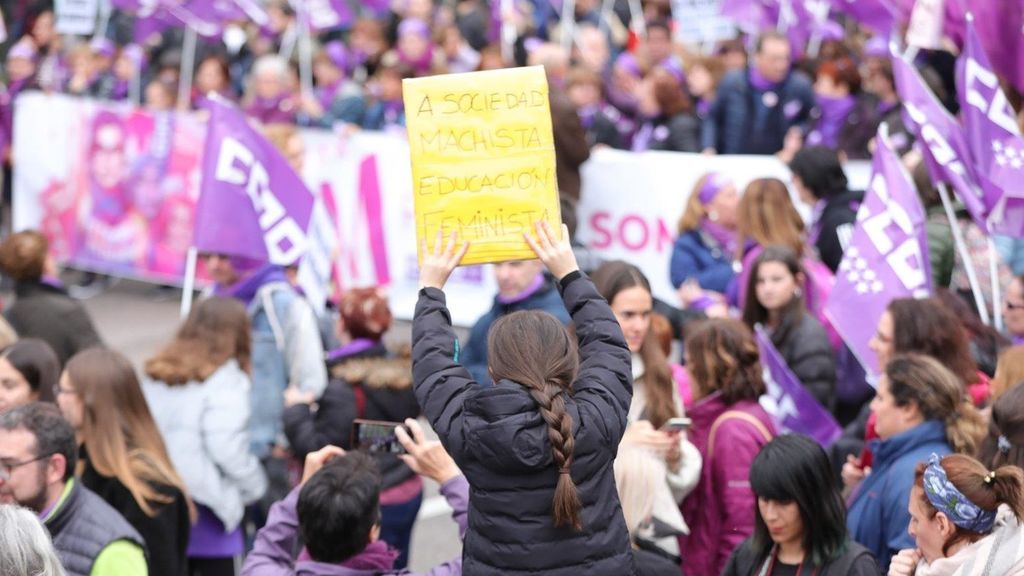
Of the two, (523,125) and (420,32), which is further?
(420,32)

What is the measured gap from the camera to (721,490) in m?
5.50

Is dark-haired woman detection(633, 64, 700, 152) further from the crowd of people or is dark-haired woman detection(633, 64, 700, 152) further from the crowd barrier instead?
the crowd of people

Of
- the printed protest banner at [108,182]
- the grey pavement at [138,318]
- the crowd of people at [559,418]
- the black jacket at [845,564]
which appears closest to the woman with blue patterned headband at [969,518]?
the crowd of people at [559,418]

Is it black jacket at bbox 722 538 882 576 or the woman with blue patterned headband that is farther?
black jacket at bbox 722 538 882 576

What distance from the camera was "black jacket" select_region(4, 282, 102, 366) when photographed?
7.52 metres

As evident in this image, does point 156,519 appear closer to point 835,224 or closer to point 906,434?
point 906,434

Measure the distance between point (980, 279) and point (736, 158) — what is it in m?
2.73

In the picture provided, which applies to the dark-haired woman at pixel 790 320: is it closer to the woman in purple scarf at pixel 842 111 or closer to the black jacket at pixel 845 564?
the black jacket at pixel 845 564

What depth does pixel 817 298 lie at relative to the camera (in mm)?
7465

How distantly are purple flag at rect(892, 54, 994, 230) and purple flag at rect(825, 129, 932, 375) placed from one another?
0.20 metres

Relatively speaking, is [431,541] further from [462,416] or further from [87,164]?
[87,164]

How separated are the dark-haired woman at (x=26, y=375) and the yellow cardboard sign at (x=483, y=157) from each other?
2323 millimetres

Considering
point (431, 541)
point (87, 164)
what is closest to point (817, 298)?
point (431, 541)

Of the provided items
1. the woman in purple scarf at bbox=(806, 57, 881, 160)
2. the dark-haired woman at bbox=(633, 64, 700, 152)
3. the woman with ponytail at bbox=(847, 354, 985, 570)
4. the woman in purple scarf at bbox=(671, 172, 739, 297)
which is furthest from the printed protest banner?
the woman with ponytail at bbox=(847, 354, 985, 570)
